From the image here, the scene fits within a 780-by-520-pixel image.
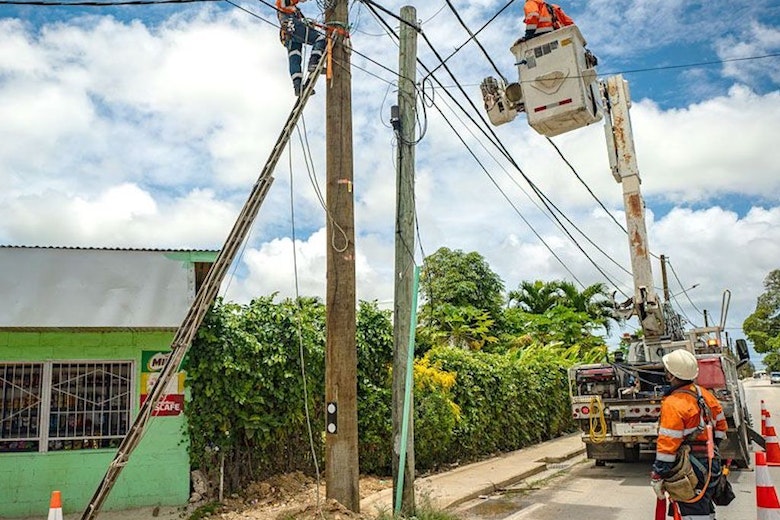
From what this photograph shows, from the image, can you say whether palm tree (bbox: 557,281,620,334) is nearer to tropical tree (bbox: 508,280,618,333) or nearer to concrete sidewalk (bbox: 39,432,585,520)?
tropical tree (bbox: 508,280,618,333)

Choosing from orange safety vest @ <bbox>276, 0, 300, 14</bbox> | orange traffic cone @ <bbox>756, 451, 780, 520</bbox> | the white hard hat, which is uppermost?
orange safety vest @ <bbox>276, 0, 300, 14</bbox>

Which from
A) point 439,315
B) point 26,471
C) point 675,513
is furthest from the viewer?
point 439,315

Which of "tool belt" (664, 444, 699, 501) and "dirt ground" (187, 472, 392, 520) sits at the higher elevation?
"tool belt" (664, 444, 699, 501)

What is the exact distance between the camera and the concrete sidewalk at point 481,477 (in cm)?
877

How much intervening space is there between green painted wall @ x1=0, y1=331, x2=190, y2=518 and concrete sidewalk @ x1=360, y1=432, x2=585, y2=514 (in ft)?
8.78

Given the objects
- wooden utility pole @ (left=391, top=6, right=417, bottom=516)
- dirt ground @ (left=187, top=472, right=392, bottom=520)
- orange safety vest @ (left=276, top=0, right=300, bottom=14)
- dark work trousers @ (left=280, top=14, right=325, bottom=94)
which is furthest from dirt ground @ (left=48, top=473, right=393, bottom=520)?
orange safety vest @ (left=276, top=0, right=300, bottom=14)

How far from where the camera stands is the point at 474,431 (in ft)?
42.5

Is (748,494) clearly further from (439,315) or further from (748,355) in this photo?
(439,315)

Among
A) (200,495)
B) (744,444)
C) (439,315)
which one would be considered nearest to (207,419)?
(200,495)

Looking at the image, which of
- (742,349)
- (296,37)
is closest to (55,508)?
(296,37)

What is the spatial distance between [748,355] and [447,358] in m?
5.82

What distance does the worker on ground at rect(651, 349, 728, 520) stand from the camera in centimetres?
495

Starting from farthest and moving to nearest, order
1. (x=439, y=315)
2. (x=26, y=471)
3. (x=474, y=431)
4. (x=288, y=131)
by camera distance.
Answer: (x=439, y=315) < (x=474, y=431) < (x=26, y=471) < (x=288, y=131)

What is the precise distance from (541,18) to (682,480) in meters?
→ 5.97
